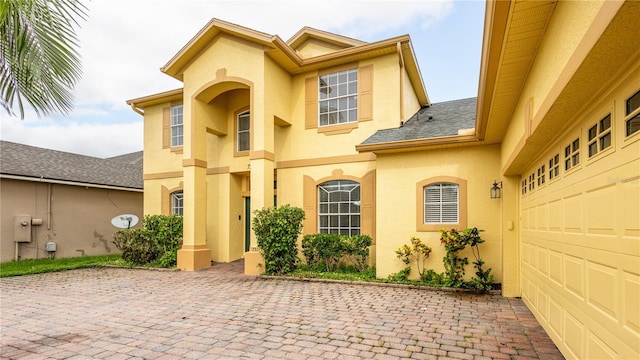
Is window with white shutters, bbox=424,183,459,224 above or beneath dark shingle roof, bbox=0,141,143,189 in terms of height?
beneath

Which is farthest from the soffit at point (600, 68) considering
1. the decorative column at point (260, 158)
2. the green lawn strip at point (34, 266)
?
the green lawn strip at point (34, 266)

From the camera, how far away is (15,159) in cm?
1340

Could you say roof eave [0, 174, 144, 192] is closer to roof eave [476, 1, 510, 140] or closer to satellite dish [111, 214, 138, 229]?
satellite dish [111, 214, 138, 229]

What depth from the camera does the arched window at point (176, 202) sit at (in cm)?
1291

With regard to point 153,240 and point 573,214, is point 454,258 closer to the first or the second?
point 573,214

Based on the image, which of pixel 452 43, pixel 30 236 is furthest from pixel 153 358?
pixel 452 43

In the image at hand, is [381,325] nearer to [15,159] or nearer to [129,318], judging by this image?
[129,318]

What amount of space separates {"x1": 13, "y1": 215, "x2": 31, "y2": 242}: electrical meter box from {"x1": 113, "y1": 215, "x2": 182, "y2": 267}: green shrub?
407 centimetres

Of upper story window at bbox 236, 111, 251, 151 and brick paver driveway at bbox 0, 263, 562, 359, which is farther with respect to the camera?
upper story window at bbox 236, 111, 251, 151

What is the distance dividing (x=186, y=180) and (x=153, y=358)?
24.9 ft

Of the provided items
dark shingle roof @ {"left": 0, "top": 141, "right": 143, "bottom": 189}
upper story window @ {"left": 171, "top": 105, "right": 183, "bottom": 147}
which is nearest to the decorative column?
upper story window @ {"left": 171, "top": 105, "right": 183, "bottom": 147}

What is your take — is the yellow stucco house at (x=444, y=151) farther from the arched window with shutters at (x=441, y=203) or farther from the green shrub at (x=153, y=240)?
the green shrub at (x=153, y=240)

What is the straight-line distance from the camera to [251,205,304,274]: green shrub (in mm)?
9039

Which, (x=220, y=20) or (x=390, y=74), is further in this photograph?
(x=220, y=20)
